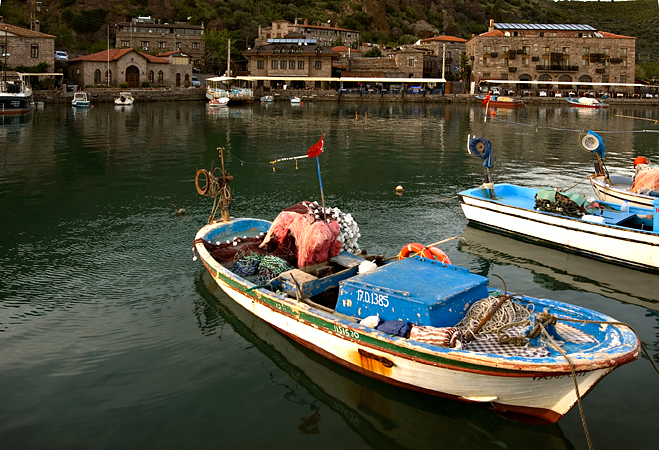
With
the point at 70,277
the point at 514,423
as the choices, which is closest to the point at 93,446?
the point at 514,423

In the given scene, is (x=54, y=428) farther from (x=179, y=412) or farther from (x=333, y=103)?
(x=333, y=103)

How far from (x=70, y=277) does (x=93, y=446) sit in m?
6.57

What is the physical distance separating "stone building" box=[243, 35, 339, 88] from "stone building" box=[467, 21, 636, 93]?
26.0 meters

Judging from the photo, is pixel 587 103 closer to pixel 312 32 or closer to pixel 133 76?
pixel 312 32

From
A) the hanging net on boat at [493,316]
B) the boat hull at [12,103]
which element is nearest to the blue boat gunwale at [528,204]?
the hanging net on boat at [493,316]

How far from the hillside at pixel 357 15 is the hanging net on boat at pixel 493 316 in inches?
3861

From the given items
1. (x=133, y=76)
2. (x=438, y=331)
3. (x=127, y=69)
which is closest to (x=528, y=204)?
(x=438, y=331)

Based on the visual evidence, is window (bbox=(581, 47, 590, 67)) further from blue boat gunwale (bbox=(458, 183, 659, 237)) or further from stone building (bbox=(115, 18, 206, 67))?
blue boat gunwale (bbox=(458, 183, 659, 237))

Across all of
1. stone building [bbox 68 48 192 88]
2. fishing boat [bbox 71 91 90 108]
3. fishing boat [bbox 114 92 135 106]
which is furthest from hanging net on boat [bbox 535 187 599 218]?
stone building [bbox 68 48 192 88]

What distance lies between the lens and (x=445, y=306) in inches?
325

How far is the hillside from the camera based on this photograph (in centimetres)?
9912

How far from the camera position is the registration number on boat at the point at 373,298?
8.66 meters

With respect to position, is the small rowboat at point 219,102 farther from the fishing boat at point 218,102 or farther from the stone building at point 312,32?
the stone building at point 312,32

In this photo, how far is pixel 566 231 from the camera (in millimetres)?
15125
